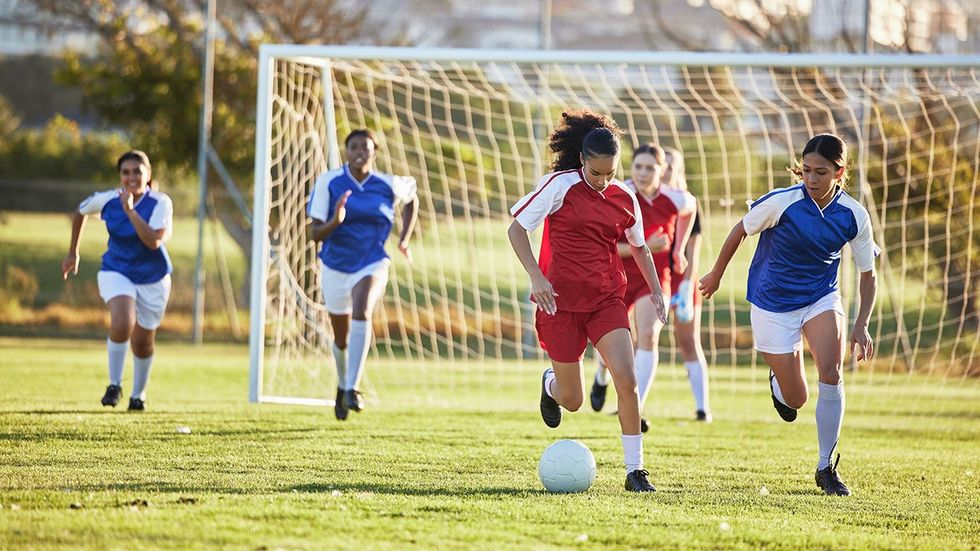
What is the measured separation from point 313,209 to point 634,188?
7.92ft

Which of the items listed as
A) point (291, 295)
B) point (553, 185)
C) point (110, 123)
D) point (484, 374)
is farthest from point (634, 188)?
point (110, 123)

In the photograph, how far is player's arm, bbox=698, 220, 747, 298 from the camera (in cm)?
661

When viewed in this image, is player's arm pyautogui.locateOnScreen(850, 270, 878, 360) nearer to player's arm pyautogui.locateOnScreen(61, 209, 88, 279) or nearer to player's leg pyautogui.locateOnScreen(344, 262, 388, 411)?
player's leg pyautogui.locateOnScreen(344, 262, 388, 411)

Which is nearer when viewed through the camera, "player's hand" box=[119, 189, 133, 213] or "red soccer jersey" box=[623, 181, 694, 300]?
"player's hand" box=[119, 189, 133, 213]

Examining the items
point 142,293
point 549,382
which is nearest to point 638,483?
point 549,382

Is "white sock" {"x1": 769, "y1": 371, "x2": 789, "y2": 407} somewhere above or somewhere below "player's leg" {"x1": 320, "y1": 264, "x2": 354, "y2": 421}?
below

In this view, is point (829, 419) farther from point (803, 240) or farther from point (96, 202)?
point (96, 202)

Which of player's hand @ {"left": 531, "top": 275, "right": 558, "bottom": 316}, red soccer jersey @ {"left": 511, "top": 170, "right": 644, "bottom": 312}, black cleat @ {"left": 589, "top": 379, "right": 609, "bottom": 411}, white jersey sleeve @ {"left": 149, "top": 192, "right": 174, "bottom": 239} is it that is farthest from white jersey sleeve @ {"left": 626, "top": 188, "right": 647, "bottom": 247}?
white jersey sleeve @ {"left": 149, "top": 192, "right": 174, "bottom": 239}

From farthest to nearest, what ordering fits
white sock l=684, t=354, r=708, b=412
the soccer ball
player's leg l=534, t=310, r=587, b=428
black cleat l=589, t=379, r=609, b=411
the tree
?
the tree → white sock l=684, t=354, r=708, b=412 → black cleat l=589, t=379, r=609, b=411 → player's leg l=534, t=310, r=587, b=428 → the soccer ball

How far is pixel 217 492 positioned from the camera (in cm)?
593

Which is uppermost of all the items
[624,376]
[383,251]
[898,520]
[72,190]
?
[72,190]

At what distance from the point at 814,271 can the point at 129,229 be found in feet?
16.5

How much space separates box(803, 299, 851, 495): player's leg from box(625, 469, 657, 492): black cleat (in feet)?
3.34

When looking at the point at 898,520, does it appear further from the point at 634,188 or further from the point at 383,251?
the point at 383,251
